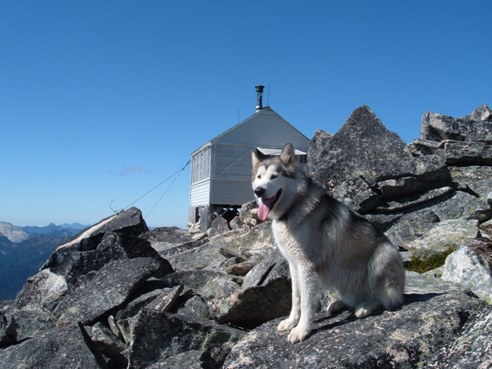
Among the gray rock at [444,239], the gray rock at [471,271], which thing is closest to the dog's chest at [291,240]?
the gray rock at [471,271]

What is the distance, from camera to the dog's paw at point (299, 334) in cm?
630

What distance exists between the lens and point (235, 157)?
36.6 m

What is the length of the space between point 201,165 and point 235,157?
3816mm

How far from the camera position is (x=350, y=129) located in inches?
653

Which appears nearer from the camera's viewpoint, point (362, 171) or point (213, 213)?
point (362, 171)

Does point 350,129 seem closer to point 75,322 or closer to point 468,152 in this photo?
point 468,152

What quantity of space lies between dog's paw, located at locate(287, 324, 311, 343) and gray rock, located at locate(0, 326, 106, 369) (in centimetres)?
430

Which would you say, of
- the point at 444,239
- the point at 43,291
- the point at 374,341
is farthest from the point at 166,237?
the point at 374,341

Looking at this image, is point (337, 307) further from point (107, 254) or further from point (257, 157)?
point (107, 254)

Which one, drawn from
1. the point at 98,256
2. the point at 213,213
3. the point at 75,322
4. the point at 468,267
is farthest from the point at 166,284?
the point at 213,213

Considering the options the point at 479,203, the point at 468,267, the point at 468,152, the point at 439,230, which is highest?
the point at 468,152

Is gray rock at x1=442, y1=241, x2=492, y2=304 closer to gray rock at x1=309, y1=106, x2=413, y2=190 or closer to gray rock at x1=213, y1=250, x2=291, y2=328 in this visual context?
gray rock at x1=213, y1=250, x2=291, y2=328

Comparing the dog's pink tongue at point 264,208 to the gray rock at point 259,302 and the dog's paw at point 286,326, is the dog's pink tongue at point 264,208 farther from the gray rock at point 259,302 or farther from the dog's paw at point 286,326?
the gray rock at point 259,302

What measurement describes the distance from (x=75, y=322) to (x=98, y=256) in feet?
13.9
